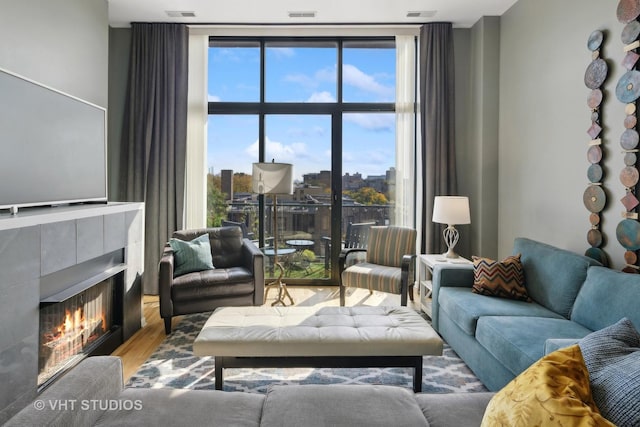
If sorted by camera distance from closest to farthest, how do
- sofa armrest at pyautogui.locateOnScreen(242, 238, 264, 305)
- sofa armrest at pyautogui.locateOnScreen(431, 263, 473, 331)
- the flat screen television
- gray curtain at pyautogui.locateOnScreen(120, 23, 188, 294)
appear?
the flat screen television
sofa armrest at pyautogui.locateOnScreen(431, 263, 473, 331)
sofa armrest at pyautogui.locateOnScreen(242, 238, 264, 305)
gray curtain at pyautogui.locateOnScreen(120, 23, 188, 294)

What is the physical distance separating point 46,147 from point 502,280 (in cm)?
313

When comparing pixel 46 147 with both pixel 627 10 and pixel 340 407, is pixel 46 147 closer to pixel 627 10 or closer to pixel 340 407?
pixel 340 407

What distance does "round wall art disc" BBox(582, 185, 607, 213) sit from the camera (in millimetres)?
2789

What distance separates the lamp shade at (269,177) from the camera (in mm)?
4148

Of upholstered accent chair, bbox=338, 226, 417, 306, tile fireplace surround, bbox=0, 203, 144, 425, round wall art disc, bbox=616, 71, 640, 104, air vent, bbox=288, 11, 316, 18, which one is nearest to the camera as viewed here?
tile fireplace surround, bbox=0, 203, 144, 425

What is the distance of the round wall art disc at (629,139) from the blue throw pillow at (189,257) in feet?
10.7

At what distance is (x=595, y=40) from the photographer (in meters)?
2.83

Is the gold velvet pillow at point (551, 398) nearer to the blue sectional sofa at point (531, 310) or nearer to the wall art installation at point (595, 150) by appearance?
the blue sectional sofa at point (531, 310)

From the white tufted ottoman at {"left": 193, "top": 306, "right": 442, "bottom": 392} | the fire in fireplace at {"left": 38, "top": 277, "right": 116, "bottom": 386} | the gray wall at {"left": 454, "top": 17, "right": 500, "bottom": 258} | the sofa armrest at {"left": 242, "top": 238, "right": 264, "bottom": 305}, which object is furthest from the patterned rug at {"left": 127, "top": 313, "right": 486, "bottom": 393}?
the gray wall at {"left": 454, "top": 17, "right": 500, "bottom": 258}

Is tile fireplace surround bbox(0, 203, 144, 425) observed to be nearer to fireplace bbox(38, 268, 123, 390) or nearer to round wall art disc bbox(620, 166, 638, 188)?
fireplace bbox(38, 268, 123, 390)

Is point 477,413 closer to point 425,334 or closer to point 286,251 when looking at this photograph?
point 425,334

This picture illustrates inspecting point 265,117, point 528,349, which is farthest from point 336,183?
point 528,349

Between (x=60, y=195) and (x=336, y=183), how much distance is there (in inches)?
114

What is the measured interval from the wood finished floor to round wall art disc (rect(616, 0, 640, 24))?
9.23 feet
